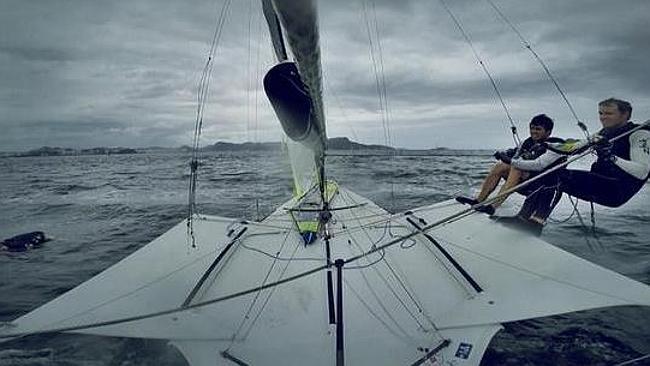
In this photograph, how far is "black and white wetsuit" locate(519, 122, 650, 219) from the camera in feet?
14.0

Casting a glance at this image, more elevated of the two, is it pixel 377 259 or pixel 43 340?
pixel 377 259

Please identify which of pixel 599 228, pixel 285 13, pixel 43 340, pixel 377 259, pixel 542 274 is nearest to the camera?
pixel 285 13

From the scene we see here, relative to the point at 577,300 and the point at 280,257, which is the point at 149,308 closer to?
the point at 280,257

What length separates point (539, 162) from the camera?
5.06 m

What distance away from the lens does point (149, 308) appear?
443 centimetres

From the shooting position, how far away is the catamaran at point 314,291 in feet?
12.5

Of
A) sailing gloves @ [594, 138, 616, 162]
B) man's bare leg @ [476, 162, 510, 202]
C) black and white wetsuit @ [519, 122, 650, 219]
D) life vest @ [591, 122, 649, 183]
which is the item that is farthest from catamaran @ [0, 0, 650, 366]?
sailing gloves @ [594, 138, 616, 162]

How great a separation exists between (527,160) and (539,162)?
179 mm

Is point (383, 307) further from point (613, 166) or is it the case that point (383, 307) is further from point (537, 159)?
point (613, 166)

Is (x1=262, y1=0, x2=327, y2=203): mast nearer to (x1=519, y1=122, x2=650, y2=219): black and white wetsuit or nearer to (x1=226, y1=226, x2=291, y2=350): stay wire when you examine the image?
(x1=226, y1=226, x2=291, y2=350): stay wire

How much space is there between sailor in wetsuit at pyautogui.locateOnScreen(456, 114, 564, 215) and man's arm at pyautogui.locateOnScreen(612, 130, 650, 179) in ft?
2.33

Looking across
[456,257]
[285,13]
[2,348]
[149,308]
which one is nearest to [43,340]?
[2,348]

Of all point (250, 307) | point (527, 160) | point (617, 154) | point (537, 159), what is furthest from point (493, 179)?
point (250, 307)

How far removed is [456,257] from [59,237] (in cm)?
1167
